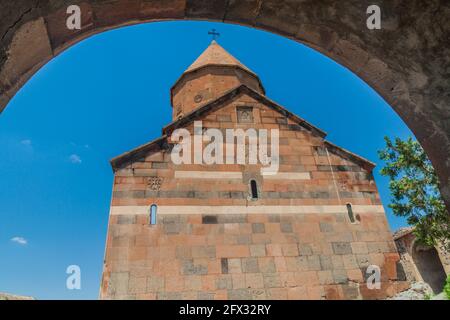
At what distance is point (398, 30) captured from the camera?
6.48 ft

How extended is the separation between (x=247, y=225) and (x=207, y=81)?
6771 millimetres

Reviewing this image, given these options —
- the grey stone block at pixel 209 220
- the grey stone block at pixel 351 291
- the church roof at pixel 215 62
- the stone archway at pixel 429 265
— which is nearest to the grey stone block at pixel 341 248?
the grey stone block at pixel 351 291

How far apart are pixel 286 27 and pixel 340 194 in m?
5.93

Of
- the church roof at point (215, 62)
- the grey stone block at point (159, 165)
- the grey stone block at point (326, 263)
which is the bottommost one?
the grey stone block at point (326, 263)

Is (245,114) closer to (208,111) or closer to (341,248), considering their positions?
(208,111)

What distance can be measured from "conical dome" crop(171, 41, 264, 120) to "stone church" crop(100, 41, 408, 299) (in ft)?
11.8

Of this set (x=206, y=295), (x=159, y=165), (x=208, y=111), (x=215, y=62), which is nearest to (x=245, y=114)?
(x=208, y=111)

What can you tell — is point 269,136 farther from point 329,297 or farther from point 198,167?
point 329,297

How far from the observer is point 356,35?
2.08 m

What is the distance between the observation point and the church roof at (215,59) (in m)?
12.1

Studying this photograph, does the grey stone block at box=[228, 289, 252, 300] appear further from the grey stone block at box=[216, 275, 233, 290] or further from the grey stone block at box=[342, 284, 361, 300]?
the grey stone block at box=[342, 284, 361, 300]

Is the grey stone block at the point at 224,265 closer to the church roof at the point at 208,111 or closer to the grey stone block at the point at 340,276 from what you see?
the grey stone block at the point at 340,276
